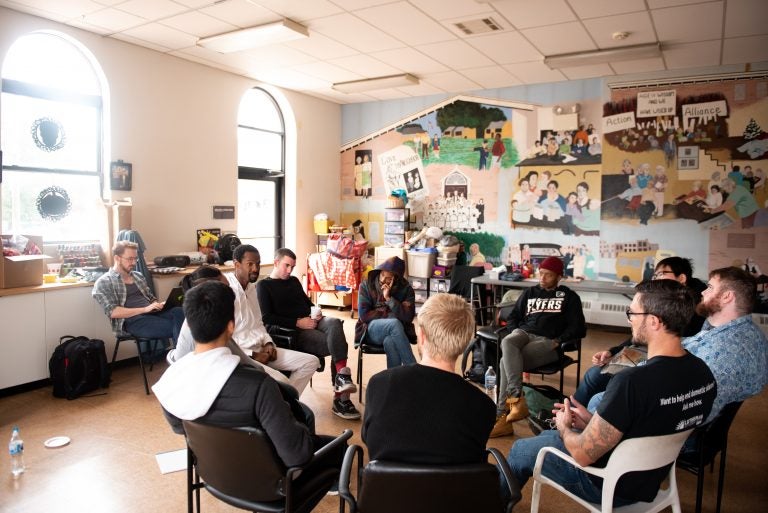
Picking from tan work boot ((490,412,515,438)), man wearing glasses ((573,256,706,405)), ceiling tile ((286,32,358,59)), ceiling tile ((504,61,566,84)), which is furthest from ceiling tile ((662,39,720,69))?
tan work boot ((490,412,515,438))

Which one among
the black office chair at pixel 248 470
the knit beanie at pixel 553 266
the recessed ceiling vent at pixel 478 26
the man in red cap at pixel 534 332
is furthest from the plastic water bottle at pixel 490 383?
the recessed ceiling vent at pixel 478 26

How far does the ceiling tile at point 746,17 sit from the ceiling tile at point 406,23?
2.39 metres

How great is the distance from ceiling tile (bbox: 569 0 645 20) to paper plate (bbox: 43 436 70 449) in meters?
4.91

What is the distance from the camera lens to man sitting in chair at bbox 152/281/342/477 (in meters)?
1.98

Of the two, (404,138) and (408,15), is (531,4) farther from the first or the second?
(404,138)

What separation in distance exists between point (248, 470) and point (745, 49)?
6350 mm

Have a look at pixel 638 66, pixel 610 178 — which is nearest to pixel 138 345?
pixel 610 178

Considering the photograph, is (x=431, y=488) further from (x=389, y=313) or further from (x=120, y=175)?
(x=120, y=175)

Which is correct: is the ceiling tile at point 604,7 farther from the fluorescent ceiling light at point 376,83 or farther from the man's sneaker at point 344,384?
the man's sneaker at point 344,384

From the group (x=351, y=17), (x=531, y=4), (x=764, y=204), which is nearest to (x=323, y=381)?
(x=351, y=17)

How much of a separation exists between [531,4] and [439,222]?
4.10 meters

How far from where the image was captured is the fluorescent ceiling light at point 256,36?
5137 millimetres

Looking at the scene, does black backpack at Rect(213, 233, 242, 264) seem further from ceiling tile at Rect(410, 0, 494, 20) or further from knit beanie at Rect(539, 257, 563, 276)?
knit beanie at Rect(539, 257, 563, 276)

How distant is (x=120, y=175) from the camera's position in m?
5.77
